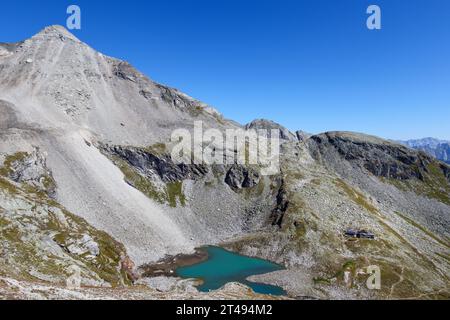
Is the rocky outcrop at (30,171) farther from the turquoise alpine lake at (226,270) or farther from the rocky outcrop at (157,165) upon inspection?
the turquoise alpine lake at (226,270)

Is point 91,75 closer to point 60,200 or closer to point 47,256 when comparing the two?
point 60,200

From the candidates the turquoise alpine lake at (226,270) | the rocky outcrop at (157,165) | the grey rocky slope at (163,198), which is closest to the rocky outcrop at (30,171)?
the grey rocky slope at (163,198)

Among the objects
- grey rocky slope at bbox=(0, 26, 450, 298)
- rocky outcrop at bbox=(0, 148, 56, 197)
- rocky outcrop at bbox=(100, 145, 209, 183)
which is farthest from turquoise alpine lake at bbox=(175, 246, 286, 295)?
rocky outcrop at bbox=(0, 148, 56, 197)

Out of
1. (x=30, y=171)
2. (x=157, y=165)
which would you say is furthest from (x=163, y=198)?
(x=30, y=171)

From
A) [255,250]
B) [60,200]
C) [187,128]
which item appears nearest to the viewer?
[60,200]

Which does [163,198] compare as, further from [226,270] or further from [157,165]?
[226,270]
